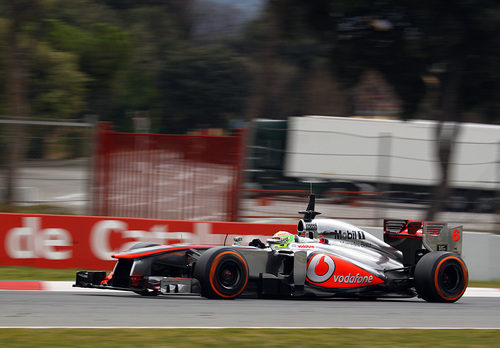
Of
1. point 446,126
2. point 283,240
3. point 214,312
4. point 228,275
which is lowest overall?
point 214,312

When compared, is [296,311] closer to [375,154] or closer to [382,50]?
[375,154]

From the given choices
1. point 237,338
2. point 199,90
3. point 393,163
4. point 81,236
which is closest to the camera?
point 237,338

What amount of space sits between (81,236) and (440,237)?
5.70 meters

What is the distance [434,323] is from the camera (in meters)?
7.75

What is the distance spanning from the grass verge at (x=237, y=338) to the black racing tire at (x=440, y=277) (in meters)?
2.07

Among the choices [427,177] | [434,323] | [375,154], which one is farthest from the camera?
[427,177]

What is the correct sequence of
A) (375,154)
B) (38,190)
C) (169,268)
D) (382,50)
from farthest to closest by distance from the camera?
(382,50) → (375,154) → (38,190) → (169,268)

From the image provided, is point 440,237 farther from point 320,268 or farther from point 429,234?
point 320,268

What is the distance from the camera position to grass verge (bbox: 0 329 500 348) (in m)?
5.94

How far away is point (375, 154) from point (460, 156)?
3.36 meters

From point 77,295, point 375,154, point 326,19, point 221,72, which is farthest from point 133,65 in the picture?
point 77,295

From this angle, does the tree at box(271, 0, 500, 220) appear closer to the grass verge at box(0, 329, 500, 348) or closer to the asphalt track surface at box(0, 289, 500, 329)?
the asphalt track surface at box(0, 289, 500, 329)

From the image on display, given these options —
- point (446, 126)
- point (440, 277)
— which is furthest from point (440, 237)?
point (446, 126)

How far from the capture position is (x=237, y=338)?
20.9 feet
